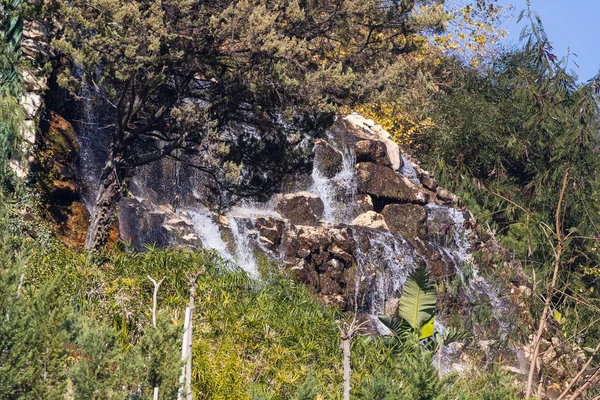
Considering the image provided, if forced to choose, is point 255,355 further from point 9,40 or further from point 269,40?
point 9,40

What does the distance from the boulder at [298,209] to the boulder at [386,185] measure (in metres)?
1.98

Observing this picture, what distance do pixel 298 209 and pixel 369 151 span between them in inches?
135

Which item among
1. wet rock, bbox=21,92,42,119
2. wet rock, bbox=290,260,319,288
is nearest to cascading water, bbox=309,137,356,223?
wet rock, bbox=290,260,319,288

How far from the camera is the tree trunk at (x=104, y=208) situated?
15.7 meters

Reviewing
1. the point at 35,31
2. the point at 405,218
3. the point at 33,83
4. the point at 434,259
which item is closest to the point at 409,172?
the point at 405,218

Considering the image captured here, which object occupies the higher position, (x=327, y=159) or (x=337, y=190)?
(x=327, y=159)

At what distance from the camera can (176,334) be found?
28.7 feet

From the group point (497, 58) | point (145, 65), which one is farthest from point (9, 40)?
point (497, 58)

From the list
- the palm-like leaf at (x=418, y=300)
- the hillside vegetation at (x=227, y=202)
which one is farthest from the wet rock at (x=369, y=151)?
the palm-like leaf at (x=418, y=300)

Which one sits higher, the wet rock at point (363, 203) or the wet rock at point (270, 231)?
the wet rock at point (363, 203)

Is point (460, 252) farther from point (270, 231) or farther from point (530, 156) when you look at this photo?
point (270, 231)

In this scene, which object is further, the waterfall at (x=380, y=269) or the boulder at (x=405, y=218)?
the boulder at (x=405, y=218)

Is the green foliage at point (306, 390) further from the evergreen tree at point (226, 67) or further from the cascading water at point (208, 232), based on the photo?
the cascading water at point (208, 232)

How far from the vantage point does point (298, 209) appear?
886 inches
